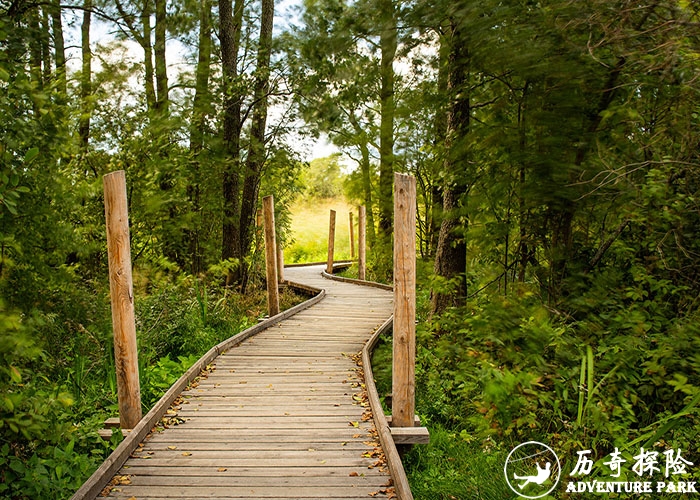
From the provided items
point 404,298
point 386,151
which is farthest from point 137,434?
point 386,151

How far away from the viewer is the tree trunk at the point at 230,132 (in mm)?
10641

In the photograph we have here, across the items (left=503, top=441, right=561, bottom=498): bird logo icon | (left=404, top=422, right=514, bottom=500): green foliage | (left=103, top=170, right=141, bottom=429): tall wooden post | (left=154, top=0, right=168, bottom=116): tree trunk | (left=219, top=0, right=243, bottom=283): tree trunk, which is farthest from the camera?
(left=154, top=0, right=168, bottom=116): tree trunk

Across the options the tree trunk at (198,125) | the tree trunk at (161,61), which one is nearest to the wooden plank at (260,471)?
the tree trunk at (198,125)

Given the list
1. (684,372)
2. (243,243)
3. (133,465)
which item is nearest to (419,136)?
(243,243)

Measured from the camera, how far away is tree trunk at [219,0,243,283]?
34.9 ft

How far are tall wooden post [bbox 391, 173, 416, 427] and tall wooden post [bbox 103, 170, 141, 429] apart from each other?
226 centimetres

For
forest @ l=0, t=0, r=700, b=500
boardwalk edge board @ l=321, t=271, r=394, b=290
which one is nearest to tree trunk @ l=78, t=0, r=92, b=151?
forest @ l=0, t=0, r=700, b=500

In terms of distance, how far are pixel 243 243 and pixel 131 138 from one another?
392cm

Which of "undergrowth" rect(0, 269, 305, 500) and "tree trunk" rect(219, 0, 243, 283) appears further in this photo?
"tree trunk" rect(219, 0, 243, 283)

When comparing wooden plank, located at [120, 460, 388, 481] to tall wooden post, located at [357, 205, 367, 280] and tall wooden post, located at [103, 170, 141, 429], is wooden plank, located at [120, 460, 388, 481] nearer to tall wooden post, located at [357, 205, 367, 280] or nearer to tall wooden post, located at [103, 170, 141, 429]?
tall wooden post, located at [103, 170, 141, 429]

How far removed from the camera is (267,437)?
4.54 m

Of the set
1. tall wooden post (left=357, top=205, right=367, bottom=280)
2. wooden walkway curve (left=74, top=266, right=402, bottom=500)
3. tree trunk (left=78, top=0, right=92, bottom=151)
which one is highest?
tree trunk (left=78, top=0, right=92, bottom=151)

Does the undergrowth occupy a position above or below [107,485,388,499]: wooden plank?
above

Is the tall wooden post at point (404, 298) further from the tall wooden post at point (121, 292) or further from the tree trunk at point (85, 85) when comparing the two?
the tree trunk at point (85, 85)
